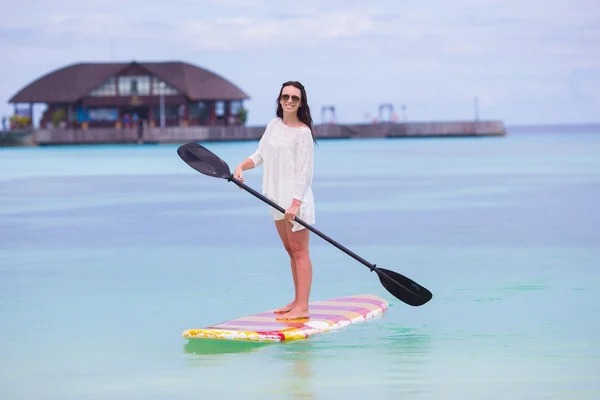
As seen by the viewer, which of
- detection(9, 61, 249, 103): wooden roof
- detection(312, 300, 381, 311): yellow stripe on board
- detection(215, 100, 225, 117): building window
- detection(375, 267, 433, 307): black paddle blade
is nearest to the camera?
detection(375, 267, 433, 307): black paddle blade

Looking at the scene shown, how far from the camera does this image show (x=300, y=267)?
26.4ft

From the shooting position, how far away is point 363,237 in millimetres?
15898

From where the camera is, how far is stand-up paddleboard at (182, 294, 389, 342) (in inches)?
306

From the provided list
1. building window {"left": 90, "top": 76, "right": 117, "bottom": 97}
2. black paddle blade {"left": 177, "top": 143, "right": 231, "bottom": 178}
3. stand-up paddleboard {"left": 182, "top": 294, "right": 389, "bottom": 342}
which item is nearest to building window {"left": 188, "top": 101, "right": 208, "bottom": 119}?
building window {"left": 90, "top": 76, "right": 117, "bottom": 97}

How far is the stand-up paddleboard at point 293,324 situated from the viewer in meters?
7.77

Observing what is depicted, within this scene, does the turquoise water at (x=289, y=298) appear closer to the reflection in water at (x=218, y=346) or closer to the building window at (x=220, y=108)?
the reflection in water at (x=218, y=346)

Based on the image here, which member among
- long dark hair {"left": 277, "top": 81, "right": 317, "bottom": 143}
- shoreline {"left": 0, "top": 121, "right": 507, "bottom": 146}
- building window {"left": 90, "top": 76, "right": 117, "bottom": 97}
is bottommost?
shoreline {"left": 0, "top": 121, "right": 507, "bottom": 146}

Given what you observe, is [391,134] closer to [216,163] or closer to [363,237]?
[363,237]

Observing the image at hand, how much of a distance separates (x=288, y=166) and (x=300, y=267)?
2.32ft

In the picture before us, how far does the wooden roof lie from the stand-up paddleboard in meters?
74.8

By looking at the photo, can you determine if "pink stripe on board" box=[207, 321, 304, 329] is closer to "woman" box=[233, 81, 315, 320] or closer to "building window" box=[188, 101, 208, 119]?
"woman" box=[233, 81, 315, 320]

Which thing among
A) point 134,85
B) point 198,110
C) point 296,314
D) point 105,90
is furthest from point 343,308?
point 198,110

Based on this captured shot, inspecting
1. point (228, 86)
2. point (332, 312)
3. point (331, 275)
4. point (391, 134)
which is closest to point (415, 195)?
point (331, 275)

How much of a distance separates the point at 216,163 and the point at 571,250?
6.87 metres
